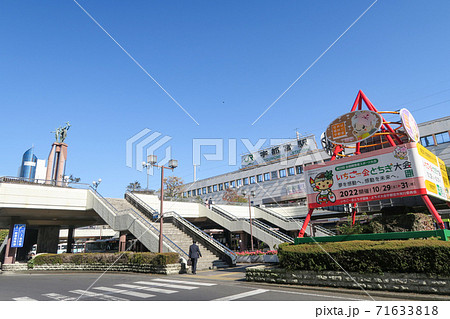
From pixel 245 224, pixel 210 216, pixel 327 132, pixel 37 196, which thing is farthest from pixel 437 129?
pixel 37 196

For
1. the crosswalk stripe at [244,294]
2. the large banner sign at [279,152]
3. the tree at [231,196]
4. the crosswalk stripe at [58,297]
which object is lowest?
the crosswalk stripe at [244,294]

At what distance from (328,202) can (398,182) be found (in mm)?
2741

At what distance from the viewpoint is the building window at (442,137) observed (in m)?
41.3

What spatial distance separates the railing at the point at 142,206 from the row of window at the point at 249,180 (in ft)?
125

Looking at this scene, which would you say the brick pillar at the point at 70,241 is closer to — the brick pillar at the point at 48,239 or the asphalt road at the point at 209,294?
the brick pillar at the point at 48,239

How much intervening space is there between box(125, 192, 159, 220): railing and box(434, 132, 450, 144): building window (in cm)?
4154

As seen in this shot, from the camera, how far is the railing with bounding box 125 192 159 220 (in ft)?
80.1

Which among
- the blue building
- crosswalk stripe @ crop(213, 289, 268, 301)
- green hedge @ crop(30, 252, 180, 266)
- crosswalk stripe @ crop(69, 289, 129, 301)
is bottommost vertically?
crosswalk stripe @ crop(213, 289, 268, 301)

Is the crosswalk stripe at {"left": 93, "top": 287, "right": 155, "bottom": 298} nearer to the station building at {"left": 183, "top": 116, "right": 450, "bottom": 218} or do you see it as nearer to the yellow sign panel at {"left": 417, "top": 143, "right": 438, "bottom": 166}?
the yellow sign panel at {"left": 417, "top": 143, "right": 438, "bottom": 166}

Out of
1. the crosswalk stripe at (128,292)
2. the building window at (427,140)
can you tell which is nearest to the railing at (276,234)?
the crosswalk stripe at (128,292)

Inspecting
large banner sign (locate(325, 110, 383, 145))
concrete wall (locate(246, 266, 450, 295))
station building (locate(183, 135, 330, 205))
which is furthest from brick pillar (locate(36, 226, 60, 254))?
large banner sign (locate(325, 110, 383, 145))

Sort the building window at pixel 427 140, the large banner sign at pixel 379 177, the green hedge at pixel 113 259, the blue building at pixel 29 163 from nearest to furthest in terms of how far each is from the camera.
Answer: the large banner sign at pixel 379 177 → the green hedge at pixel 113 259 → the building window at pixel 427 140 → the blue building at pixel 29 163

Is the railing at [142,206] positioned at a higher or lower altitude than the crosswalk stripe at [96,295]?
higher
